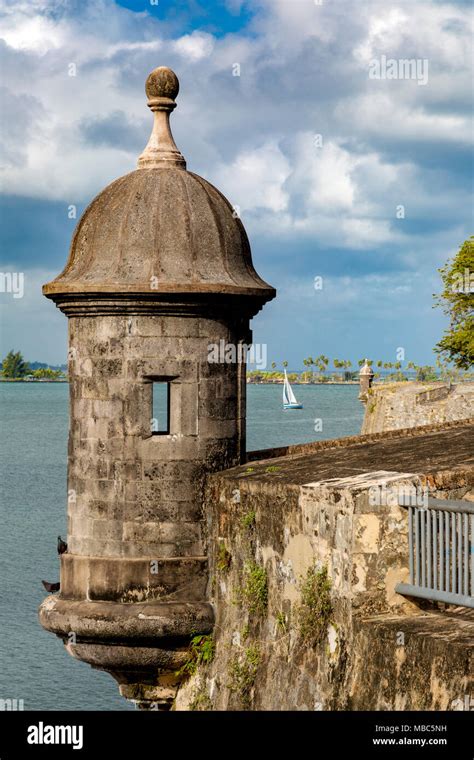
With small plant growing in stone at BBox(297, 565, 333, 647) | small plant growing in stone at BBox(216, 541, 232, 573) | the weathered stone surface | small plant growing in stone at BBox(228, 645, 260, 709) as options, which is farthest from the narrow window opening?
the weathered stone surface

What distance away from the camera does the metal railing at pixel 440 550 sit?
6449 mm

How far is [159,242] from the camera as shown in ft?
30.9

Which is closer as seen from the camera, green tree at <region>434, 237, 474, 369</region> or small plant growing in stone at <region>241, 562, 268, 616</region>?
small plant growing in stone at <region>241, 562, 268, 616</region>

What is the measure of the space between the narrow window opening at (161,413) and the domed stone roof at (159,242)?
82 cm

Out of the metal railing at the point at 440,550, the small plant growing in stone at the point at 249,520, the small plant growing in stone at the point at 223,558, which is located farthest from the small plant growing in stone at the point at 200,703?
the metal railing at the point at 440,550

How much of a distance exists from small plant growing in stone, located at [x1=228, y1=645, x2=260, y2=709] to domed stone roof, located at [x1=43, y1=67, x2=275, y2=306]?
2622mm

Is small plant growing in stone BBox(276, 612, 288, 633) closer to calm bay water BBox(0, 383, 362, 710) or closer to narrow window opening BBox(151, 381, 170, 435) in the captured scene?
narrow window opening BBox(151, 381, 170, 435)

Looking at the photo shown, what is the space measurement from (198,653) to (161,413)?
101 m

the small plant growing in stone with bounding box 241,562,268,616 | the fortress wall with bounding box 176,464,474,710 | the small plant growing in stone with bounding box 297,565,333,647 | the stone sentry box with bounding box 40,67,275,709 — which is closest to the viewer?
the fortress wall with bounding box 176,464,474,710

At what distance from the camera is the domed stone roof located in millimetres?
9312

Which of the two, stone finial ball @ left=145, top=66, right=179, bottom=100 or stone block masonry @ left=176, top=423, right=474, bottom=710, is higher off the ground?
stone finial ball @ left=145, top=66, right=179, bottom=100

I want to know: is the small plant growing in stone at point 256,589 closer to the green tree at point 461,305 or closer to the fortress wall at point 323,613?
the fortress wall at point 323,613
